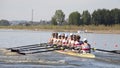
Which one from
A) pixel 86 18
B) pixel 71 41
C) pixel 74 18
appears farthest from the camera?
pixel 74 18

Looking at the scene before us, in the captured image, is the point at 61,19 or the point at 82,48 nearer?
the point at 82,48

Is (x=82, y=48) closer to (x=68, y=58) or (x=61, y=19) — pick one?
(x=68, y=58)

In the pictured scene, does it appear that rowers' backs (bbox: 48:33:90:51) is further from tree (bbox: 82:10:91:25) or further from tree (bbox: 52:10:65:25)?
tree (bbox: 52:10:65:25)

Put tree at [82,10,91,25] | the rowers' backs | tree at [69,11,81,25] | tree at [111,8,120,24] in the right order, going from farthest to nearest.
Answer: tree at [69,11,81,25], tree at [82,10,91,25], tree at [111,8,120,24], the rowers' backs

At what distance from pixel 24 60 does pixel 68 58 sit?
11.0 feet

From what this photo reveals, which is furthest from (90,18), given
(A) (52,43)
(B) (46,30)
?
(A) (52,43)

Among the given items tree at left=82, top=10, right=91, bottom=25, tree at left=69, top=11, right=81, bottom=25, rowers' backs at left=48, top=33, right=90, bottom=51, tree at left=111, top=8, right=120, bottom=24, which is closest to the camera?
rowers' backs at left=48, top=33, right=90, bottom=51

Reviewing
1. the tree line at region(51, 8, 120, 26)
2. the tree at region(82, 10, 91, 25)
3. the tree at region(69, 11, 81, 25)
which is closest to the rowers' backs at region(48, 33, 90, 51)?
the tree line at region(51, 8, 120, 26)

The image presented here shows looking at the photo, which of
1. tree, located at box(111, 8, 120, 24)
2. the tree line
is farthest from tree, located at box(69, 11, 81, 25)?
tree, located at box(111, 8, 120, 24)

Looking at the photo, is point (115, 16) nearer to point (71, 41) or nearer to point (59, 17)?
point (59, 17)

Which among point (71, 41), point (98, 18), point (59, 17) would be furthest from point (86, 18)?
point (71, 41)

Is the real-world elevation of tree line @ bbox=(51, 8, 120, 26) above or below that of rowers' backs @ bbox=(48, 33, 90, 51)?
above

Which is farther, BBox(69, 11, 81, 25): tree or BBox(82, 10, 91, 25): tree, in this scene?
BBox(69, 11, 81, 25): tree

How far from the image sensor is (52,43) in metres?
32.8
